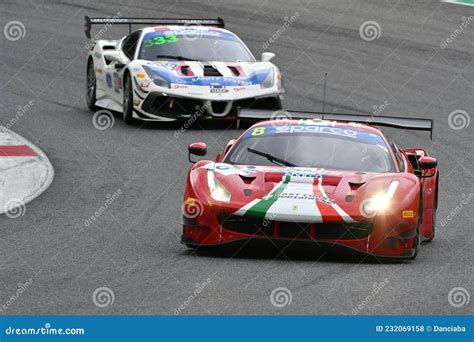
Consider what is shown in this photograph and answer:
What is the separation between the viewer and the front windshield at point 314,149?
1108 centimetres

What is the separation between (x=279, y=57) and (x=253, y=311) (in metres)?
16.3

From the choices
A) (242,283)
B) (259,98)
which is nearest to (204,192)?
(242,283)

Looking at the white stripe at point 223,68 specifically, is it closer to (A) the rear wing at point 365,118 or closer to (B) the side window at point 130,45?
(B) the side window at point 130,45

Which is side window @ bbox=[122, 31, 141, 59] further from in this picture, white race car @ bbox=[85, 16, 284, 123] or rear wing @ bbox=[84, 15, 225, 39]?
rear wing @ bbox=[84, 15, 225, 39]

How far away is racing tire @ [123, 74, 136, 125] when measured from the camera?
18234mm

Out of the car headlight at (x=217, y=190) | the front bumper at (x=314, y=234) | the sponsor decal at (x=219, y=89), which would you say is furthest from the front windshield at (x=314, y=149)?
the sponsor decal at (x=219, y=89)

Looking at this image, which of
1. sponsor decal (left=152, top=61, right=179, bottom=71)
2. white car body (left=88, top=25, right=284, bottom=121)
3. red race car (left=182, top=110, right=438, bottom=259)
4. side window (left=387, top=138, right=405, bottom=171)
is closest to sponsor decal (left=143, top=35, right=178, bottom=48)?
white car body (left=88, top=25, right=284, bottom=121)

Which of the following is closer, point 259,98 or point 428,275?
point 428,275

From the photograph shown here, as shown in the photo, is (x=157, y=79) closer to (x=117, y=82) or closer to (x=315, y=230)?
(x=117, y=82)

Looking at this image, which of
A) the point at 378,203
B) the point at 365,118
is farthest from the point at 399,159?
the point at 378,203

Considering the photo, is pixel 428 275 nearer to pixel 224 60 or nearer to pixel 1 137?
pixel 1 137

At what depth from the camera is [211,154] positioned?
1652 cm

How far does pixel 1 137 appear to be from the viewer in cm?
1633

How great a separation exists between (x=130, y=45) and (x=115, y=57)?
12.4 inches
